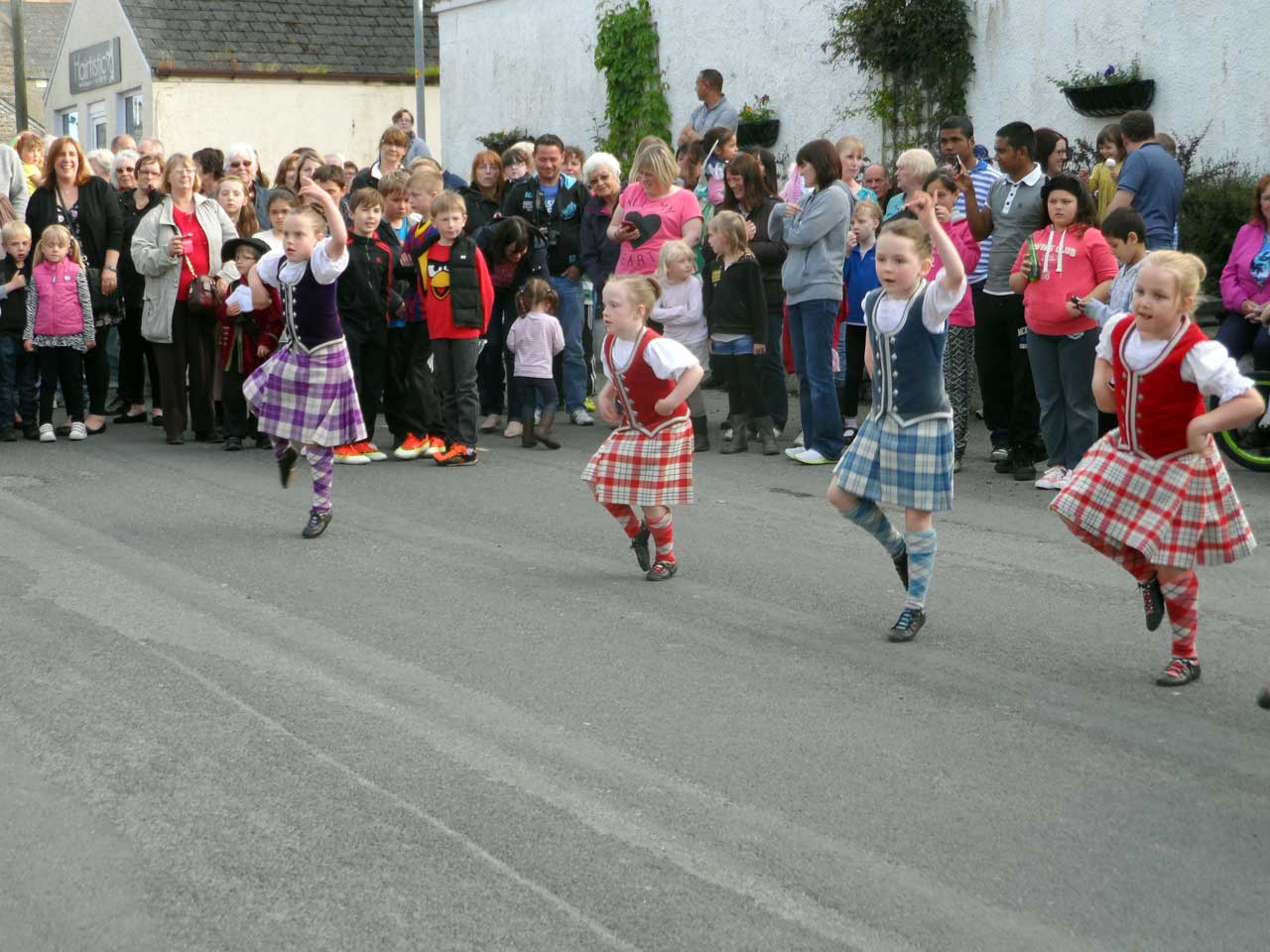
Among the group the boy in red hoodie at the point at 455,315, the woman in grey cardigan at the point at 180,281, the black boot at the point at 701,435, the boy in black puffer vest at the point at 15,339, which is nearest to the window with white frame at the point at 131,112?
the boy in black puffer vest at the point at 15,339

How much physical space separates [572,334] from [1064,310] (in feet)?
14.3

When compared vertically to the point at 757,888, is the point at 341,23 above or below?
above

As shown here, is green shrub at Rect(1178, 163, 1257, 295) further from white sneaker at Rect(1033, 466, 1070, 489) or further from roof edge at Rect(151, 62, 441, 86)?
roof edge at Rect(151, 62, 441, 86)

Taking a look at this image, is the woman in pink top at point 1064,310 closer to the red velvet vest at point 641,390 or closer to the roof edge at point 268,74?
the red velvet vest at point 641,390

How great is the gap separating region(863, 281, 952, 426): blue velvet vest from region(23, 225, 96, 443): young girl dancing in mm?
7773

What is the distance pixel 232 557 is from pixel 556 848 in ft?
14.2

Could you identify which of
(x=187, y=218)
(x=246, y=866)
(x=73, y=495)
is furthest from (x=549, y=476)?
(x=246, y=866)

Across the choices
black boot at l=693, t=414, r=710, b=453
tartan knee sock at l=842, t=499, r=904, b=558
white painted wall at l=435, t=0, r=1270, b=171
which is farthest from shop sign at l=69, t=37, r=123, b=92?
tartan knee sock at l=842, t=499, r=904, b=558

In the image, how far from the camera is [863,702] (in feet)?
19.4

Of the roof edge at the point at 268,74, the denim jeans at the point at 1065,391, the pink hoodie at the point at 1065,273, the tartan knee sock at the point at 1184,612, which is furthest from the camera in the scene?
the roof edge at the point at 268,74

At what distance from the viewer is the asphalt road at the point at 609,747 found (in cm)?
415

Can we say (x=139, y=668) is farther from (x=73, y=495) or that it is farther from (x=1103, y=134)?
(x=1103, y=134)

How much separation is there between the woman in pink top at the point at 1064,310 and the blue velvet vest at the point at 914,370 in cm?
326

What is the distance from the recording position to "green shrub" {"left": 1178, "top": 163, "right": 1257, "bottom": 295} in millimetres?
12719
